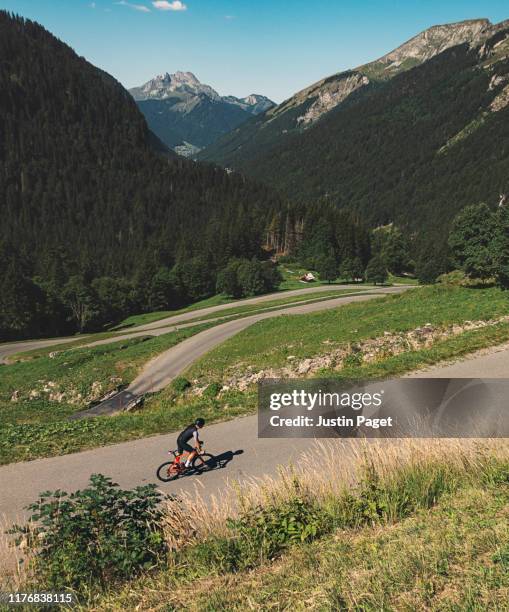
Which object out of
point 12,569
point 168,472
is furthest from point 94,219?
point 12,569

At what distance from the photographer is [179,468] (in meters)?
9.89

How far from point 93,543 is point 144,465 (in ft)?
16.6

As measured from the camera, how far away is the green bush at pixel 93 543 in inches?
203

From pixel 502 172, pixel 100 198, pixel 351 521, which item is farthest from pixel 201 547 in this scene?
pixel 502 172

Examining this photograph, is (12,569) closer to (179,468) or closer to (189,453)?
(179,468)

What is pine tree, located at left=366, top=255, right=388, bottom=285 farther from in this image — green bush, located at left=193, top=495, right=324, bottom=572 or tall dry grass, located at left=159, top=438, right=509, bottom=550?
green bush, located at left=193, top=495, right=324, bottom=572

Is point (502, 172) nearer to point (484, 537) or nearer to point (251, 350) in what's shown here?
point (251, 350)

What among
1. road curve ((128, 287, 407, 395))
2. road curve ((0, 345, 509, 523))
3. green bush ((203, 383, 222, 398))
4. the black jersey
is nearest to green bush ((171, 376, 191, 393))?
green bush ((203, 383, 222, 398))

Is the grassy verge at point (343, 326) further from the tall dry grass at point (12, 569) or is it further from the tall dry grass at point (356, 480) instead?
the tall dry grass at point (12, 569)

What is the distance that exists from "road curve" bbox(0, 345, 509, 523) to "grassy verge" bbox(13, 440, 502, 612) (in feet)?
7.08

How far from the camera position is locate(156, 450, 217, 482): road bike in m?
9.83

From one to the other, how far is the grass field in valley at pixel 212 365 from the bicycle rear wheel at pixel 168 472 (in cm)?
278

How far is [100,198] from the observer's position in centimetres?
16550

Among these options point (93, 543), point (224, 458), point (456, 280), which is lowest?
point (224, 458)
